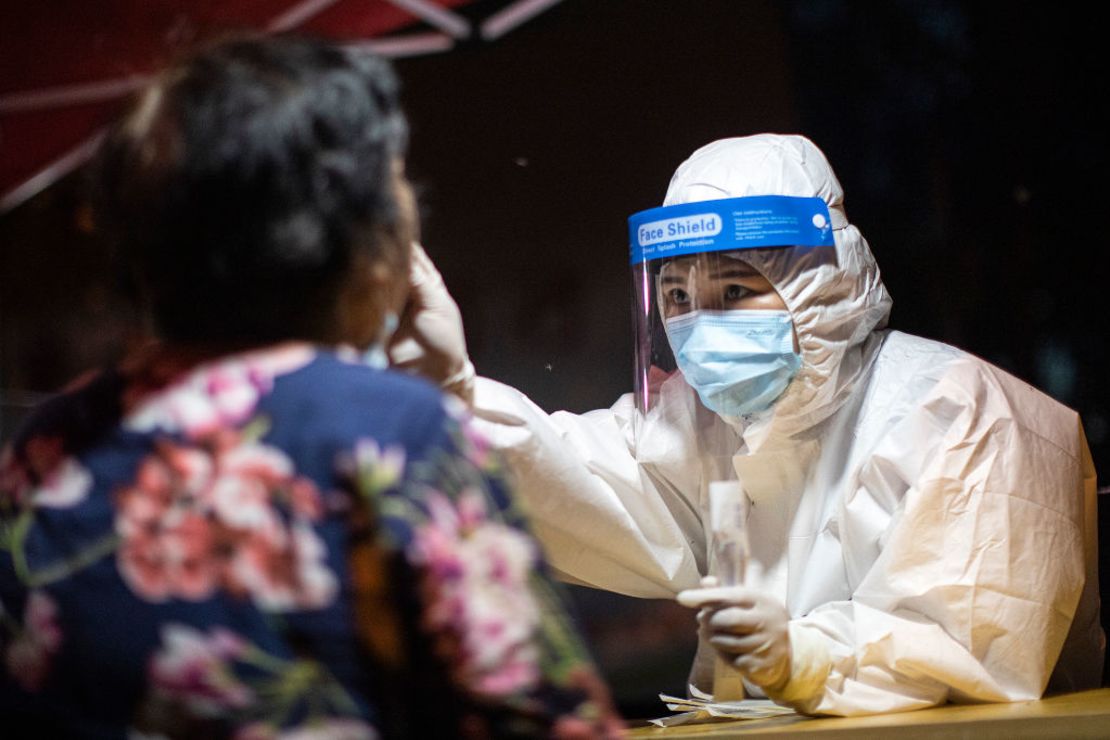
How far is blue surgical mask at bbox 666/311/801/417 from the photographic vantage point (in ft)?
4.79

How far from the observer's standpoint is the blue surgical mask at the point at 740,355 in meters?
1.46

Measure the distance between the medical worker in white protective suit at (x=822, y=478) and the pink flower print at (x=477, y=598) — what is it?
500 millimetres

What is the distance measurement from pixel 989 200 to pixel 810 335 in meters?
0.56

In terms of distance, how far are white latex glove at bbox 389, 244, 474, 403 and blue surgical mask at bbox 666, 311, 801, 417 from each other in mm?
404

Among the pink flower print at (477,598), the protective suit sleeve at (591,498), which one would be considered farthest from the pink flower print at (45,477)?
the protective suit sleeve at (591,498)

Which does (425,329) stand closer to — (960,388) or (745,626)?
(745,626)

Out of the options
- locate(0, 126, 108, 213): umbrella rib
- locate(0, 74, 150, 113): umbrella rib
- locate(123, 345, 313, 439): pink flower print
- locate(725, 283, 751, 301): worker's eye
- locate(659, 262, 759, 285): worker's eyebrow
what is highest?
locate(0, 74, 150, 113): umbrella rib

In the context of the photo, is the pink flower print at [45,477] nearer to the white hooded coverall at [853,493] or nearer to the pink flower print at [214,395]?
the pink flower print at [214,395]

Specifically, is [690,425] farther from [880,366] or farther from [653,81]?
[653,81]

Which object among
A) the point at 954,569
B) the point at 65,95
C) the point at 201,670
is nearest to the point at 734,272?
the point at 954,569

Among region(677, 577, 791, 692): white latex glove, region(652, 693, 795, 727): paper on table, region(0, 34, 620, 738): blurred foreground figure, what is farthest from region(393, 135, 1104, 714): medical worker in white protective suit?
region(0, 34, 620, 738): blurred foreground figure

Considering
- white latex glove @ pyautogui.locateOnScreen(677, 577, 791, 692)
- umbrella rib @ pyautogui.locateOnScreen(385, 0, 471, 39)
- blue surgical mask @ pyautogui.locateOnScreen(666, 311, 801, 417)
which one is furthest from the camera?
umbrella rib @ pyautogui.locateOnScreen(385, 0, 471, 39)

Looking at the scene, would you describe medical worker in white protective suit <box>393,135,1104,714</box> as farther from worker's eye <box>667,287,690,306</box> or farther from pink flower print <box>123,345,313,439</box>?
pink flower print <box>123,345,313,439</box>

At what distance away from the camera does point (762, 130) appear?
6.17 ft
